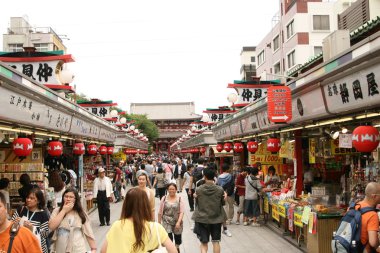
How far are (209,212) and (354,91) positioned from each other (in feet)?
10.5

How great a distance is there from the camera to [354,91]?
22.3ft

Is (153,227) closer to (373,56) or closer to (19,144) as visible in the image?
(373,56)

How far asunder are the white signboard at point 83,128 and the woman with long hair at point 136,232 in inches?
348

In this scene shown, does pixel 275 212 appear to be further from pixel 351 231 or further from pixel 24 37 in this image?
pixel 24 37

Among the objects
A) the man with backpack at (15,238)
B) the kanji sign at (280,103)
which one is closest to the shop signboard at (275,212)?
the kanji sign at (280,103)

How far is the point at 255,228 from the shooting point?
1270 cm

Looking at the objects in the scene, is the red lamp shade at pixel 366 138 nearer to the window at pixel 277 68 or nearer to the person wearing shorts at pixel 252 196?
the person wearing shorts at pixel 252 196

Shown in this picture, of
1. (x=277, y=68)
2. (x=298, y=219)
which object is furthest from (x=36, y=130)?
(x=277, y=68)

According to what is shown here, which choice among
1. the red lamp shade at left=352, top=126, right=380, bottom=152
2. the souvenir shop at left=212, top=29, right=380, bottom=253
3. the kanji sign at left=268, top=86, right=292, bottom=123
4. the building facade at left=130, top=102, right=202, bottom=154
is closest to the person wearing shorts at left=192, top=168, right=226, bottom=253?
the souvenir shop at left=212, top=29, right=380, bottom=253

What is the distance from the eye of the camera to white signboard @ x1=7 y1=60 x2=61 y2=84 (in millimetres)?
11859

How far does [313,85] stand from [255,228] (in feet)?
18.9

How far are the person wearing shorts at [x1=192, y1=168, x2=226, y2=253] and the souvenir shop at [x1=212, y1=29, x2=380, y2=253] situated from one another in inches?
80.7

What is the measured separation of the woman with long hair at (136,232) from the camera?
3.84 meters

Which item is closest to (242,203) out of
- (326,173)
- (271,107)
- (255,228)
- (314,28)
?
(255,228)
